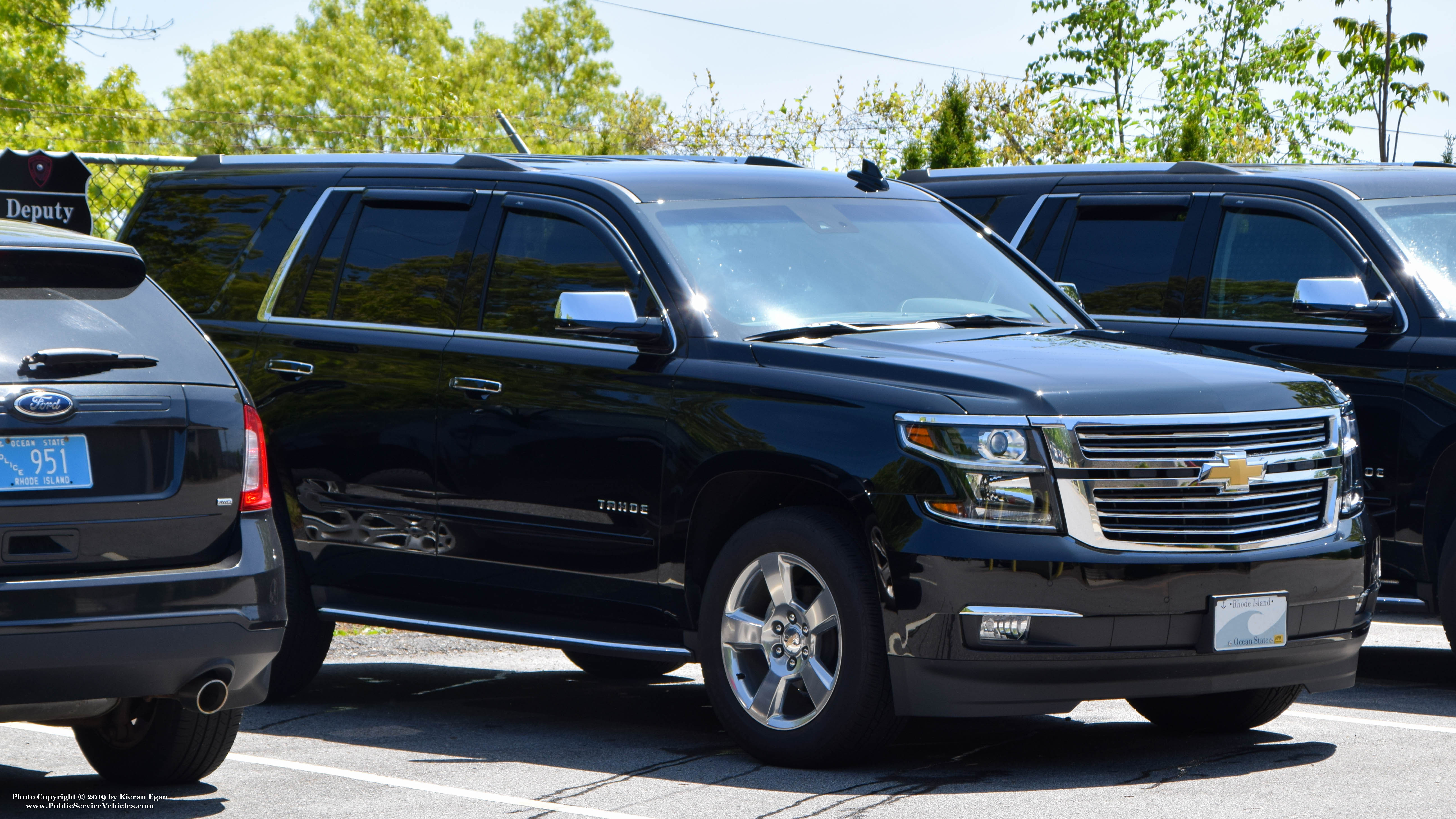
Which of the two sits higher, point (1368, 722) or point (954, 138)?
point (954, 138)

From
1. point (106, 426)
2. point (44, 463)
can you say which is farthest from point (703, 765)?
point (44, 463)

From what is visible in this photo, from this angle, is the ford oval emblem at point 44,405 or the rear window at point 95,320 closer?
the ford oval emblem at point 44,405

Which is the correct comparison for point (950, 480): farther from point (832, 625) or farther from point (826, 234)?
point (826, 234)

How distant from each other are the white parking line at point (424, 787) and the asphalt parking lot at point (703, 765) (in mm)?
12

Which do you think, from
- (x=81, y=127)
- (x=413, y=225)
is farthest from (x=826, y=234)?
(x=81, y=127)

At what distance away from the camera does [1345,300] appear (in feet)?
25.1

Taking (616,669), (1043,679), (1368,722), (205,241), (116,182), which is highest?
(116,182)

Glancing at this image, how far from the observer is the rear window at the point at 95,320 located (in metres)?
4.92

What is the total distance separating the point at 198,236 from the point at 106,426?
338cm

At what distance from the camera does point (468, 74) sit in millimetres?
73000

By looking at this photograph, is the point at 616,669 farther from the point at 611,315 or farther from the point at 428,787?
the point at 428,787

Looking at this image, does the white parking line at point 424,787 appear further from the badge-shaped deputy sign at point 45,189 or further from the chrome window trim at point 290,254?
the badge-shaped deputy sign at point 45,189

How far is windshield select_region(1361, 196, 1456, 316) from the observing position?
778 centimetres

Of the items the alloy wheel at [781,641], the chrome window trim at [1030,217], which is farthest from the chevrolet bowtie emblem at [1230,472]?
the chrome window trim at [1030,217]
